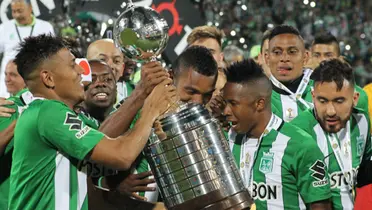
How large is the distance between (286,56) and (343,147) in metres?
1.32

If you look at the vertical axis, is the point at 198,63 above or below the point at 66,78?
below

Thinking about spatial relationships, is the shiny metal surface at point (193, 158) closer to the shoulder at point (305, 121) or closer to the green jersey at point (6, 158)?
the green jersey at point (6, 158)

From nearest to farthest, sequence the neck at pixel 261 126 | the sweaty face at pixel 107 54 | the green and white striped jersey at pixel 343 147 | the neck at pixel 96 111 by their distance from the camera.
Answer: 1. the neck at pixel 261 126
2. the green and white striped jersey at pixel 343 147
3. the neck at pixel 96 111
4. the sweaty face at pixel 107 54

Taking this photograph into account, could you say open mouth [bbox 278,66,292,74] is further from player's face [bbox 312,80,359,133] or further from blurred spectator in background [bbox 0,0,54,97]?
blurred spectator in background [bbox 0,0,54,97]

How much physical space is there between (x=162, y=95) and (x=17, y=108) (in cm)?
121

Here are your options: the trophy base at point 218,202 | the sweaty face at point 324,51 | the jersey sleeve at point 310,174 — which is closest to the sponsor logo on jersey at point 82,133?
the trophy base at point 218,202

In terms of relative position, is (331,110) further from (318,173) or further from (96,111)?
(96,111)

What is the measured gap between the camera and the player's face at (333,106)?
16.6 ft

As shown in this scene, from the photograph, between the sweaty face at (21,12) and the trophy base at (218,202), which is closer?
the trophy base at (218,202)

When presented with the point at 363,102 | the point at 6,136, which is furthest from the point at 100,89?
the point at 363,102

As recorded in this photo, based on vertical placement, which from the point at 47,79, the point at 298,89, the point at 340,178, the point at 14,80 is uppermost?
the point at 47,79

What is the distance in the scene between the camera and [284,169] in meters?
4.54

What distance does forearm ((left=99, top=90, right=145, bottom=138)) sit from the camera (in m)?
4.26

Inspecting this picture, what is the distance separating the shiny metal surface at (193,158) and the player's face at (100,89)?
4.25 ft
